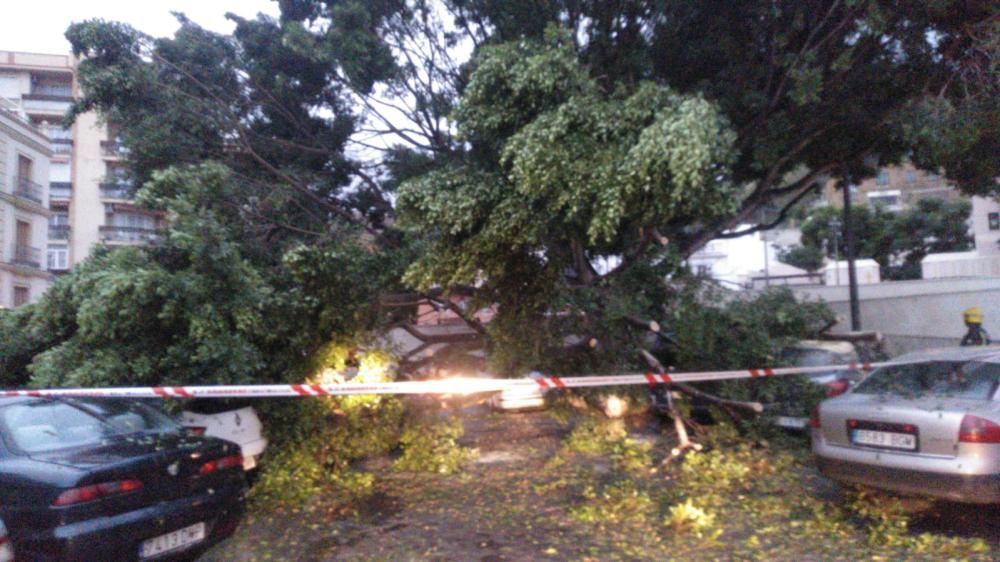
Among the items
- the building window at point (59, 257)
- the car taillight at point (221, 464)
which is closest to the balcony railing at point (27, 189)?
the building window at point (59, 257)

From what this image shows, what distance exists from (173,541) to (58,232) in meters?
32.3

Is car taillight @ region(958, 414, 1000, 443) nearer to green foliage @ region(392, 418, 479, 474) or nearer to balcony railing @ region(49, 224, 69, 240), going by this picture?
green foliage @ region(392, 418, 479, 474)

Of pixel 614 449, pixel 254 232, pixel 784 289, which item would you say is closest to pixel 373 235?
pixel 254 232

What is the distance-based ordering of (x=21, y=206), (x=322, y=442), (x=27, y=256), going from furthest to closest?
(x=27, y=256) → (x=21, y=206) → (x=322, y=442)

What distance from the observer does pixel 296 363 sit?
27.6 feet

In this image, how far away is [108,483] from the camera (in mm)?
4648

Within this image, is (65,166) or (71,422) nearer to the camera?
(71,422)

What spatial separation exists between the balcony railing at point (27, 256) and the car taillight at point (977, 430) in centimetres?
2845

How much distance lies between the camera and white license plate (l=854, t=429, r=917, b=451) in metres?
5.71

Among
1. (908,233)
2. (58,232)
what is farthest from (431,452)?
(58,232)

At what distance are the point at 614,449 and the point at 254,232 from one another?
5175 mm

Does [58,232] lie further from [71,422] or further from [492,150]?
[71,422]

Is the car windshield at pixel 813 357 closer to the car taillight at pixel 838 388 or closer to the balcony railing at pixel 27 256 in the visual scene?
the car taillight at pixel 838 388

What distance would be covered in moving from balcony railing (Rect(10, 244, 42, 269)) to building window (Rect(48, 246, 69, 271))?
4.29m
